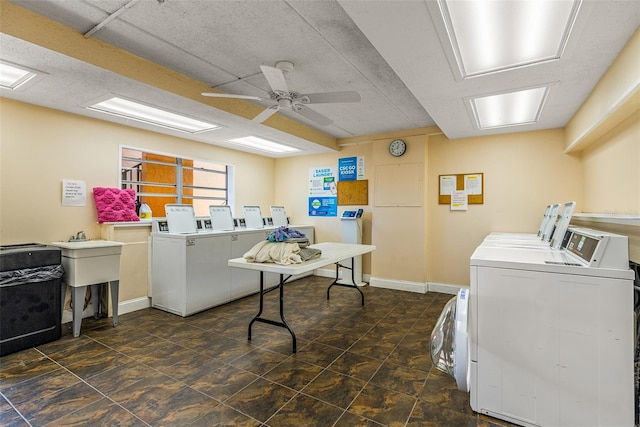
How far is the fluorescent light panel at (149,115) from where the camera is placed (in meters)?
3.27

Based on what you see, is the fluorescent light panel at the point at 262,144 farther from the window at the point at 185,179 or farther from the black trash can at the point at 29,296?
the black trash can at the point at 29,296

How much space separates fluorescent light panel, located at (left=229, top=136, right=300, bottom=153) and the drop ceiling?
1.14 meters

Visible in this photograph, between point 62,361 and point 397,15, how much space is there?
3.68 metres

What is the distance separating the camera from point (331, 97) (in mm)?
2670

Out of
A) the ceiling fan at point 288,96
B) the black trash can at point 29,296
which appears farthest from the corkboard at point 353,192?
the black trash can at point 29,296

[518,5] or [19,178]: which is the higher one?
[518,5]

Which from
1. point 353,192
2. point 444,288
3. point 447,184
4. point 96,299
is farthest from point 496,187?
point 96,299

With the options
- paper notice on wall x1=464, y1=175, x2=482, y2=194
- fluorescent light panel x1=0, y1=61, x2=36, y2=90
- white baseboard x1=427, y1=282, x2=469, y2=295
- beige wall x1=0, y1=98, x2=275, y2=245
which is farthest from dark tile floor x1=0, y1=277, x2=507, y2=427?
fluorescent light panel x1=0, y1=61, x2=36, y2=90

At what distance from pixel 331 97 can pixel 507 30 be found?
1336 mm

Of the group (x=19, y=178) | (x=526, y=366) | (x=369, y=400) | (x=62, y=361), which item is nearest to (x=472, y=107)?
(x=526, y=366)

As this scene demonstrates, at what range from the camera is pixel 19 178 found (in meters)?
3.12

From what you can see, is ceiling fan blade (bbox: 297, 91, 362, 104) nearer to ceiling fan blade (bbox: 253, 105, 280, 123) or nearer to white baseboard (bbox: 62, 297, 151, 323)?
ceiling fan blade (bbox: 253, 105, 280, 123)

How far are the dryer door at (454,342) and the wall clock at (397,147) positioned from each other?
129 inches

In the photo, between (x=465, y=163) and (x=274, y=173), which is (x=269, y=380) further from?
(x=274, y=173)
